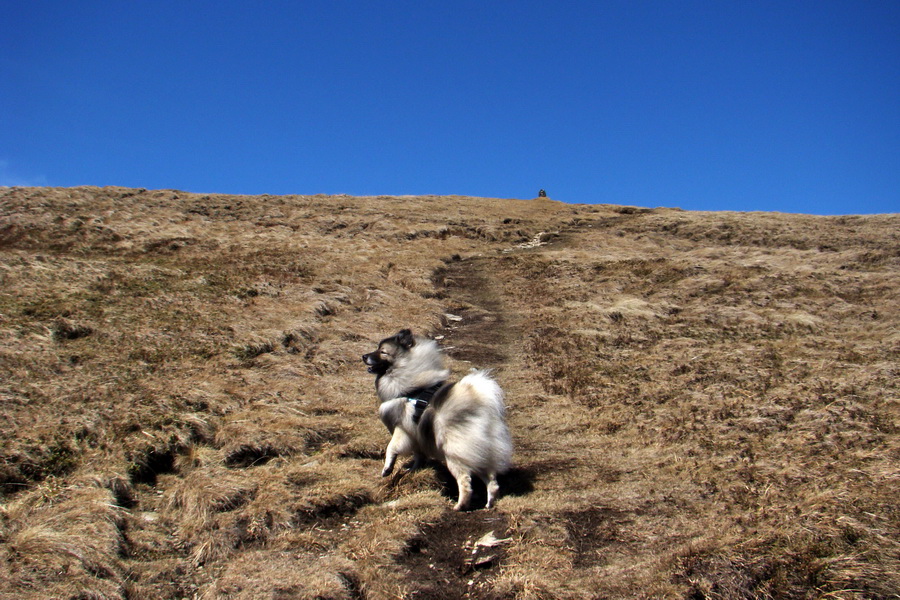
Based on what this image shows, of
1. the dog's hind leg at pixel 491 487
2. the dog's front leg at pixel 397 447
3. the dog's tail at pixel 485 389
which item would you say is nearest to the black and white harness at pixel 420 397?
the dog's front leg at pixel 397 447

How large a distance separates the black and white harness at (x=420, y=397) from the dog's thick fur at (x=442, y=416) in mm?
15

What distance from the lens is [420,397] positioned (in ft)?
22.9

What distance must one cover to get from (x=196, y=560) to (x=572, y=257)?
22336 mm

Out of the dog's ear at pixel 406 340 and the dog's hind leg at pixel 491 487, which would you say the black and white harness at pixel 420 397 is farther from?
the dog's hind leg at pixel 491 487

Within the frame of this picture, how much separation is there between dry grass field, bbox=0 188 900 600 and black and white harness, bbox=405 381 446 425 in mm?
776

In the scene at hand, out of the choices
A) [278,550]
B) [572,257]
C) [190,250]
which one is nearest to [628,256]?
[572,257]

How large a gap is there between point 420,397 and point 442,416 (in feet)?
2.08

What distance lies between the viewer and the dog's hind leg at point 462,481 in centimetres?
608

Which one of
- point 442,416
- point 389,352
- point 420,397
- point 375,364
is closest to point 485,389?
point 442,416

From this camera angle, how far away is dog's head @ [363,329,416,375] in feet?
24.0

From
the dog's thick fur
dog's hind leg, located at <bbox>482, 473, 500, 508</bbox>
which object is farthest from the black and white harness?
dog's hind leg, located at <bbox>482, 473, 500, 508</bbox>

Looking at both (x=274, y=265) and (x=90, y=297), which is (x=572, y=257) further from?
(x=90, y=297)

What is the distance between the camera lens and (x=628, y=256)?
25.8 meters

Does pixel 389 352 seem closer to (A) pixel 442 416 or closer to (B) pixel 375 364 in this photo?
(B) pixel 375 364
